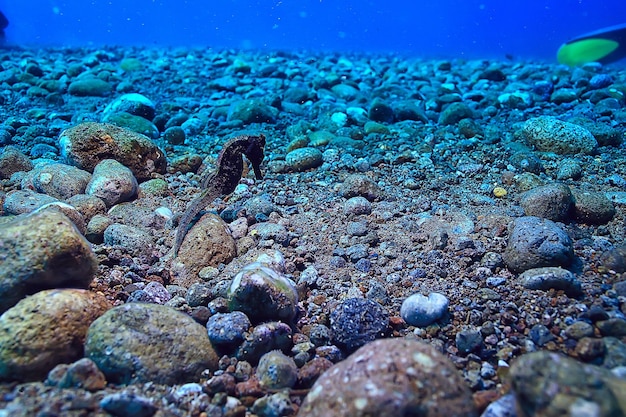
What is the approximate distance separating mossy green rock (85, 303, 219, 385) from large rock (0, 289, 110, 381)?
10cm

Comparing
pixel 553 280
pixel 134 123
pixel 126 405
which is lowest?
pixel 126 405

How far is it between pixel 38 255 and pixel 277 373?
1.34m

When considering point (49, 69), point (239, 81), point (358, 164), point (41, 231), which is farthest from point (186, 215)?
point (49, 69)

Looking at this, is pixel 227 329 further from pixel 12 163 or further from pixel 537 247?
pixel 12 163

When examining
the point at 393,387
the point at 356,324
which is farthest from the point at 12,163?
the point at 393,387

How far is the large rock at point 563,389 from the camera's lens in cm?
118

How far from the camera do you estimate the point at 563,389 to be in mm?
1225

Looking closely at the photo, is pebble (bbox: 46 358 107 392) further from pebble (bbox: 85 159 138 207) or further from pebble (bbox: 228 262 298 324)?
pebble (bbox: 85 159 138 207)

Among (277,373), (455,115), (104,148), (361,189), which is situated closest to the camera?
(277,373)

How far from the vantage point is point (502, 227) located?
2.96 metres

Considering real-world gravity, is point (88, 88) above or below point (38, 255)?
above

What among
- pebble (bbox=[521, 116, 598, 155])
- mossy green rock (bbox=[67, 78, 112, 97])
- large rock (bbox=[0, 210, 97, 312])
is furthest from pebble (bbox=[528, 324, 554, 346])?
mossy green rock (bbox=[67, 78, 112, 97])

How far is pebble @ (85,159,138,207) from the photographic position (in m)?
3.59

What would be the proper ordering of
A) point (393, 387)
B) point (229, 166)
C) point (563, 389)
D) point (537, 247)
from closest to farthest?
point (563, 389) < point (393, 387) < point (537, 247) < point (229, 166)
